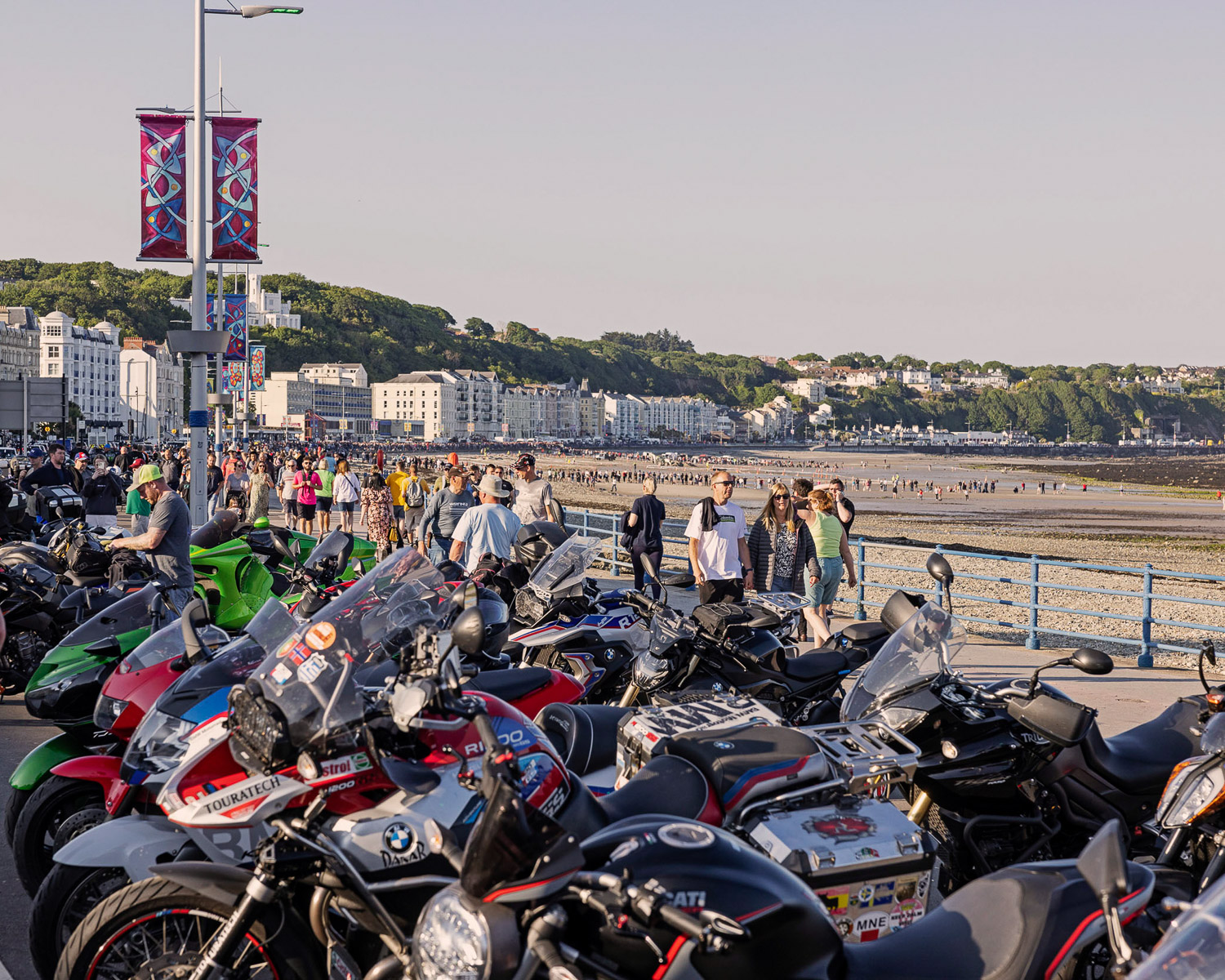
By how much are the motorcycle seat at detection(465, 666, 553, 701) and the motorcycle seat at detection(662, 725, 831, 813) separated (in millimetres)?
1431

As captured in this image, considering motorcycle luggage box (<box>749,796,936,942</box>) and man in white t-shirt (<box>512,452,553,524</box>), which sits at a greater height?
Result: man in white t-shirt (<box>512,452,553,524</box>)

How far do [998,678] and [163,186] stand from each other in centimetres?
1197

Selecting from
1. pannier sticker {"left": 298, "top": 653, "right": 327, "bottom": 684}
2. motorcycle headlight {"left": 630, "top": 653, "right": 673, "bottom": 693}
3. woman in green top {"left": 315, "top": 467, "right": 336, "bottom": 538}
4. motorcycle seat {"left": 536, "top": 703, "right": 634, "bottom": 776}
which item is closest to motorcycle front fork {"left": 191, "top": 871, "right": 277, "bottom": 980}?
pannier sticker {"left": 298, "top": 653, "right": 327, "bottom": 684}

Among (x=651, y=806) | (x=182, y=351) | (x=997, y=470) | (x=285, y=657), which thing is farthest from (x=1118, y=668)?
(x=997, y=470)

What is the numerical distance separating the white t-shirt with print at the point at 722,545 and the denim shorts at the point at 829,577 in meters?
1.03

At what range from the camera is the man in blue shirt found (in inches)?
365

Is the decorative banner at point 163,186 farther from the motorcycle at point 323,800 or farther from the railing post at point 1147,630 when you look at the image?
the motorcycle at point 323,800

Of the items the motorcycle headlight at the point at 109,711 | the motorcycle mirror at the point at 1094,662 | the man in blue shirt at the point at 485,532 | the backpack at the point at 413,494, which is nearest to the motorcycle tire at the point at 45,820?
the motorcycle headlight at the point at 109,711

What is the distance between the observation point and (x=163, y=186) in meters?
15.3

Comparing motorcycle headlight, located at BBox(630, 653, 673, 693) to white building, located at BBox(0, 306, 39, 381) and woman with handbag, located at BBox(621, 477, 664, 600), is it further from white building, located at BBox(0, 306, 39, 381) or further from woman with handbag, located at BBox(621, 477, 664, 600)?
white building, located at BBox(0, 306, 39, 381)

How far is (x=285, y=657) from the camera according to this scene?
3.05m

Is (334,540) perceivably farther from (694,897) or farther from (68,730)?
(694,897)

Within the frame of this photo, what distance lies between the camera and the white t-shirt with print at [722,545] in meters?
9.85

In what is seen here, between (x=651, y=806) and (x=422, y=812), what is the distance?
63 cm
